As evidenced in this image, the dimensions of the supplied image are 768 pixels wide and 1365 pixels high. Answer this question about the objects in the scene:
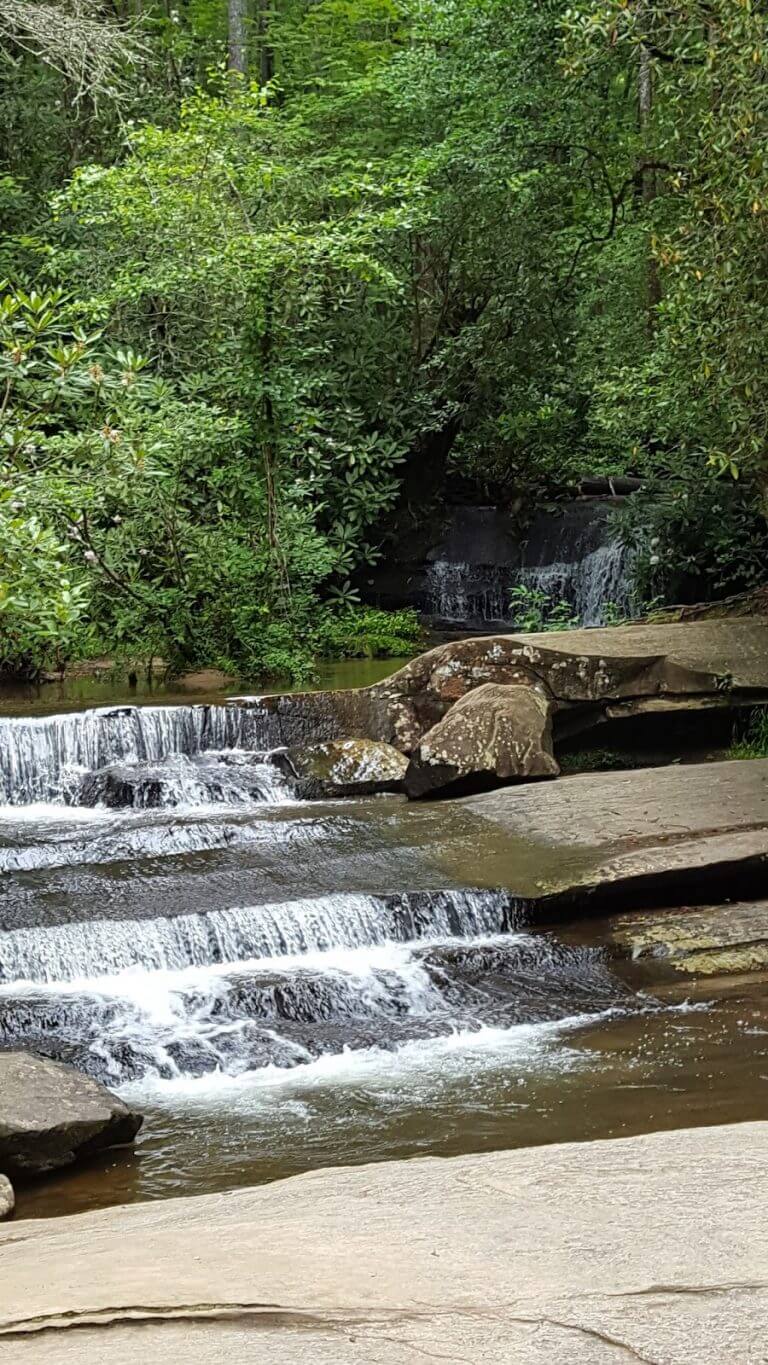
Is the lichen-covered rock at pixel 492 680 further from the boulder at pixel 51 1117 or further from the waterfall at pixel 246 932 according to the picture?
the boulder at pixel 51 1117

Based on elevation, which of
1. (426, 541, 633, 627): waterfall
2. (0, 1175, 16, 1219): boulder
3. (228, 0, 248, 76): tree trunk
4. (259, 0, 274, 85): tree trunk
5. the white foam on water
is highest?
(259, 0, 274, 85): tree trunk

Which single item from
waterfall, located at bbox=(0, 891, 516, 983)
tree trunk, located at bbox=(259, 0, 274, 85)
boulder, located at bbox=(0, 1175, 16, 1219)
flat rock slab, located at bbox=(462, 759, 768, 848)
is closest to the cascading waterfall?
waterfall, located at bbox=(0, 891, 516, 983)

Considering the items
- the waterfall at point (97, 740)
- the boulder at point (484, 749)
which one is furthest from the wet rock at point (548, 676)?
the boulder at point (484, 749)

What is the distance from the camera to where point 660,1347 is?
78.4 inches

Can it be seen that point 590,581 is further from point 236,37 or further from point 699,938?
point 236,37

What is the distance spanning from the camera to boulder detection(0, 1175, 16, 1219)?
5152 millimetres

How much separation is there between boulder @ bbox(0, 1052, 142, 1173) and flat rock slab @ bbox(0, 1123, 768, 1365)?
253 centimetres

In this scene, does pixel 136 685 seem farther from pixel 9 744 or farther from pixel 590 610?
pixel 590 610

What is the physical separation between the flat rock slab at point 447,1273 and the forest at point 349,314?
315 inches

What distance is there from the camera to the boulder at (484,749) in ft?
35.4

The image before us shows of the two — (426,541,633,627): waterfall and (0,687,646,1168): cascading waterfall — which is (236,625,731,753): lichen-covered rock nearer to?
(0,687,646,1168): cascading waterfall

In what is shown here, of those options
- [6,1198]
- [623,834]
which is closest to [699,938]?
[623,834]

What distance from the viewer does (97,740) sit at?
39.8 ft

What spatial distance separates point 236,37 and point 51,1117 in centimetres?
1982
